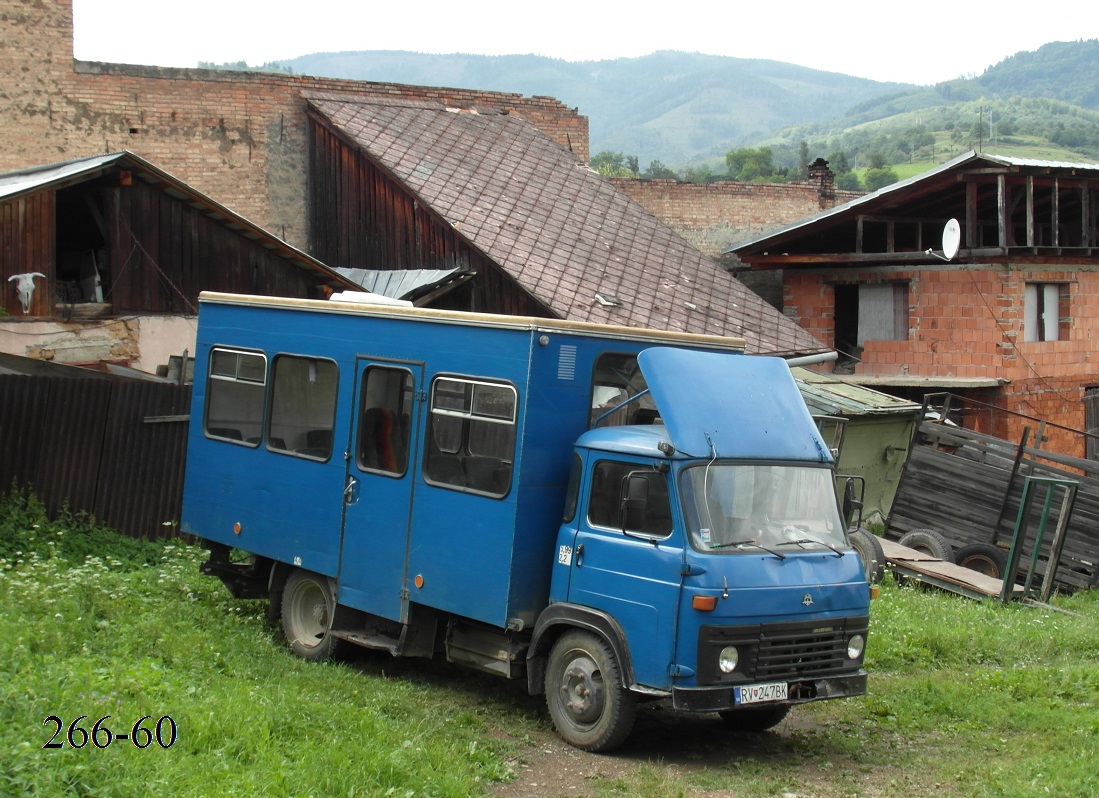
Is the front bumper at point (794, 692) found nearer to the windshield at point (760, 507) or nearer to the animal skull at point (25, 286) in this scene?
the windshield at point (760, 507)

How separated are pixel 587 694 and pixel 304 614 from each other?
10.7 ft

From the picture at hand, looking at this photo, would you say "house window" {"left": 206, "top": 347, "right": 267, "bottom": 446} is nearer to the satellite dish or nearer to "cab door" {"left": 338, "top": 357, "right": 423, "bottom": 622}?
"cab door" {"left": 338, "top": 357, "right": 423, "bottom": 622}

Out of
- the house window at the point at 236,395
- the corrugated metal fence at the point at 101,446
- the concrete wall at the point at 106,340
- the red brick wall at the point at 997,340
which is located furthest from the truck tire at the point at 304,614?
the red brick wall at the point at 997,340

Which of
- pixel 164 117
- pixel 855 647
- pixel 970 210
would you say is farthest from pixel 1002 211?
pixel 855 647

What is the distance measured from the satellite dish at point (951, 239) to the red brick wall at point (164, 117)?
33.7ft

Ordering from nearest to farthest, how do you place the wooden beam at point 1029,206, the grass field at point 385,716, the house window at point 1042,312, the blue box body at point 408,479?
the grass field at point 385,716, the blue box body at point 408,479, the wooden beam at point 1029,206, the house window at point 1042,312

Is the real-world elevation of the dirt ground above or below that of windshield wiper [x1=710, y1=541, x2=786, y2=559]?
below

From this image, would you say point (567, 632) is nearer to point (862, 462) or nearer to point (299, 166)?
point (862, 462)

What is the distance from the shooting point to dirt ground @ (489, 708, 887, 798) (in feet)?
22.2

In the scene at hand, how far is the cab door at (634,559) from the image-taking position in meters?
7.02

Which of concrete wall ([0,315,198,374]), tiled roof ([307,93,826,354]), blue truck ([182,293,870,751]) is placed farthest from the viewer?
tiled roof ([307,93,826,354])

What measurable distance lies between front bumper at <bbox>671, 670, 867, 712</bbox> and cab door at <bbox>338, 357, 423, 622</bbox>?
2.42m

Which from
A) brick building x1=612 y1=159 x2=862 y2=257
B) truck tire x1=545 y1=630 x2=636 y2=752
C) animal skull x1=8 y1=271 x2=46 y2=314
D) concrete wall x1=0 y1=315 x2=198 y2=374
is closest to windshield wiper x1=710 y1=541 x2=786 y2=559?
truck tire x1=545 y1=630 x2=636 y2=752

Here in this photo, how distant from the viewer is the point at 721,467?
7.28 meters
